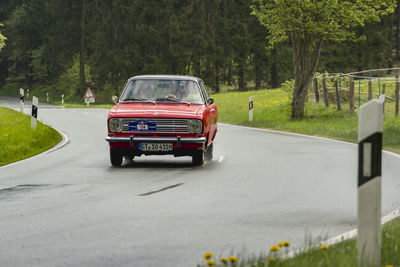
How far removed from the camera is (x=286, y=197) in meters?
10.1

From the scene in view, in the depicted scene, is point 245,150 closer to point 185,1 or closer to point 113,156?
point 113,156

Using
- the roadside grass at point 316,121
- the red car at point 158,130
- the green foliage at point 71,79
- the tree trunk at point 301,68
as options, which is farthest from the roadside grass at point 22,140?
the green foliage at point 71,79

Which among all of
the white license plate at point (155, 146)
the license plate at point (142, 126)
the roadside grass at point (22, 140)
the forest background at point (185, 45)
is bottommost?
the roadside grass at point (22, 140)

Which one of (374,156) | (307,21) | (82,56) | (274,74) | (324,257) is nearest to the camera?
(374,156)

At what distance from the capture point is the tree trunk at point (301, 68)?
29328mm

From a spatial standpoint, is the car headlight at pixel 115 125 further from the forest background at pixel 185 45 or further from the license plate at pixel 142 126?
the forest background at pixel 185 45

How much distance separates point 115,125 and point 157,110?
0.84m

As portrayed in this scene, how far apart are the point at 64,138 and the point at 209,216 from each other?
548 inches

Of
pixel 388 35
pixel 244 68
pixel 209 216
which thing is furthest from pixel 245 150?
pixel 388 35

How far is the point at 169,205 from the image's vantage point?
366 inches

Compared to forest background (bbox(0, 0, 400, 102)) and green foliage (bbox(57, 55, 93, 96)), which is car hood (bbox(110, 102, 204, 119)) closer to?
forest background (bbox(0, 0, 400, 102))

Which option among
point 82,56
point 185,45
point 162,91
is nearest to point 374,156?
point 162,91

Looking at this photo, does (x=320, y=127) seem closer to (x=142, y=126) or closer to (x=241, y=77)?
(x=142, y=126)

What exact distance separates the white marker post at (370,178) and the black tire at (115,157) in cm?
902
